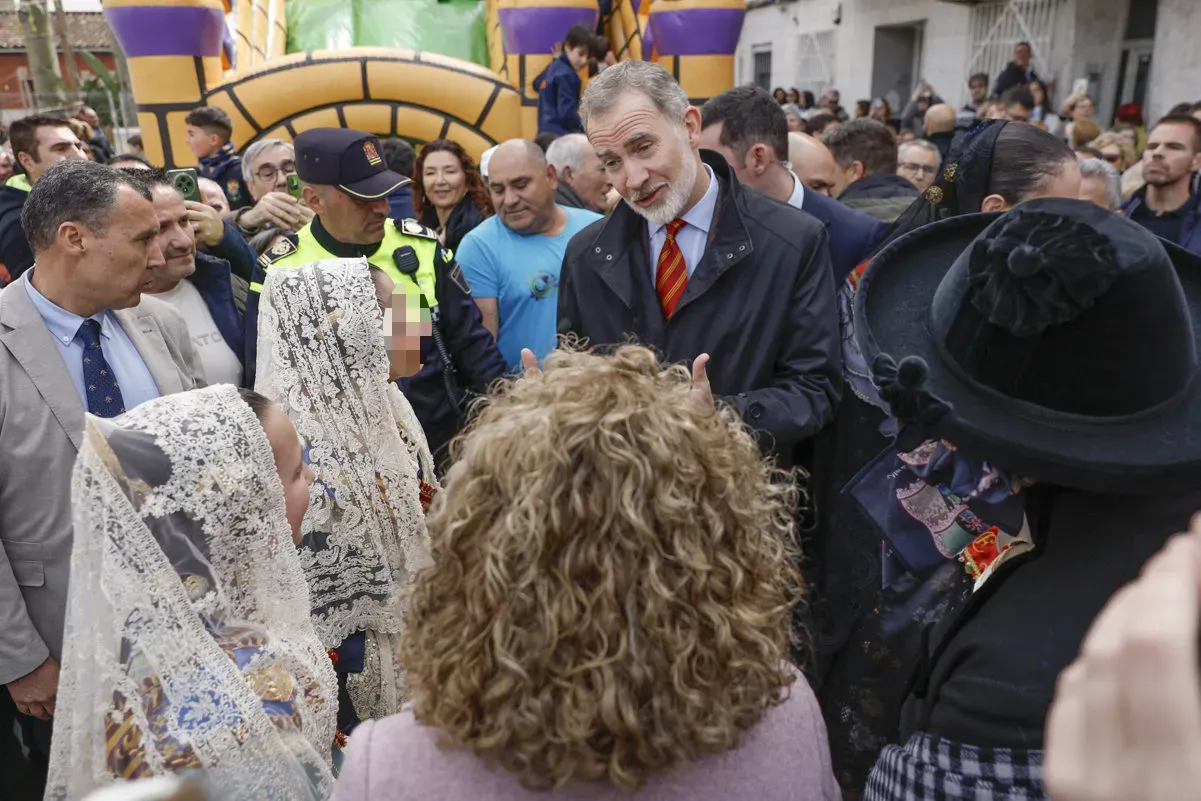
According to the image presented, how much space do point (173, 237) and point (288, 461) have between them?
174 centimetres

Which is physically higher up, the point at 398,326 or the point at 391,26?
the point at 391,26

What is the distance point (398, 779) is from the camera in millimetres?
1020

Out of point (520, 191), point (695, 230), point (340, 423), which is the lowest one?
point (340, 423)

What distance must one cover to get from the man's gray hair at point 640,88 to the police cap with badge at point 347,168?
3.04 feet

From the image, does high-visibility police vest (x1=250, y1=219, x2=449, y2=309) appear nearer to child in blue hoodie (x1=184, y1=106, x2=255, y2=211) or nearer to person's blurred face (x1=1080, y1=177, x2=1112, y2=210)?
child in blue hoodie (x1=184, y1=106, x2=255, y2=211)

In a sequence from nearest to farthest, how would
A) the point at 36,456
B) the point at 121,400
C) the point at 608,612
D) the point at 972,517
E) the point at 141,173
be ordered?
the point at 608,612, the point at 972,517, the point at 36,456, the point at 121,400, the point at 141,173

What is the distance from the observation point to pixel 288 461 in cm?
163

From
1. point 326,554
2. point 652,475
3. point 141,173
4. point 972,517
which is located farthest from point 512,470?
point 141,173

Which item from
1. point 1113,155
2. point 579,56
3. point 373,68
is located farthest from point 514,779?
point 373,68

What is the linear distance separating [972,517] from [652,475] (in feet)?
3.44

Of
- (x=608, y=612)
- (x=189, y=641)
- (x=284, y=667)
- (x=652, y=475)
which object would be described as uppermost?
(x=652, y=475)

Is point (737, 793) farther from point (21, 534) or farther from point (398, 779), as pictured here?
point (21, 534)

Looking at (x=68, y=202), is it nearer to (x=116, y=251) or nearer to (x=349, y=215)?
(x=116, y=251)

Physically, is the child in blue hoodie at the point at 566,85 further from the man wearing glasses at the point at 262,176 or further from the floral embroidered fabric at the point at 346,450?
the floral embroidered fabric at the point at 346,450
